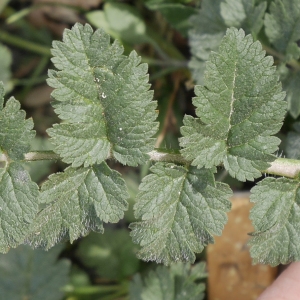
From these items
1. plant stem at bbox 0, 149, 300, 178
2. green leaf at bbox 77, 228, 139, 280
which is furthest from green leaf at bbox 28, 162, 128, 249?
green leaf at bbox 77, 228, 139, 280

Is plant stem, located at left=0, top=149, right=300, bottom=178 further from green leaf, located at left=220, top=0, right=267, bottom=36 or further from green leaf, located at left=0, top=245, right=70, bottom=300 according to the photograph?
green leaf, located at left=0, top=245, right=70, bottom=300

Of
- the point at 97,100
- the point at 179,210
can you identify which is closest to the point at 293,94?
the point at 179,210

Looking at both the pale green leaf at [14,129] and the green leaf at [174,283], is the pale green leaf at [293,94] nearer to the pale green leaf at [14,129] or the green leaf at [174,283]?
the green leaf at [174,283]

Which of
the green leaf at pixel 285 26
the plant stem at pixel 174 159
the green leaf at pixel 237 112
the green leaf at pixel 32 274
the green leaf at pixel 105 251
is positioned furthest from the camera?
the green leaf at pixel 105 251

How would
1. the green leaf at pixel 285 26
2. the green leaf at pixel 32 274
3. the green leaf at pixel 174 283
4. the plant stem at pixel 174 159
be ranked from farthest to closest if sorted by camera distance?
1. the green leaf at pixel 32 274
2. the green leaf at pixel 174 283
3. the green leaf at pixel 285 26
4. the plant stem at pixel 174 159

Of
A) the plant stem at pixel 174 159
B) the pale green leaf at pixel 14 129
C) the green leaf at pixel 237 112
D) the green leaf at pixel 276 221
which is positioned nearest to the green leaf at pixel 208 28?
the green leaf at pixel 237 112

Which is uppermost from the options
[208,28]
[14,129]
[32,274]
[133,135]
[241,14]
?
[241,14]

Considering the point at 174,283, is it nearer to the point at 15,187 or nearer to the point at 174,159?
the point at 174,159
